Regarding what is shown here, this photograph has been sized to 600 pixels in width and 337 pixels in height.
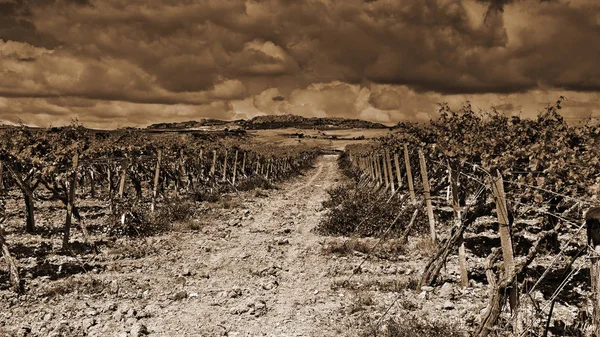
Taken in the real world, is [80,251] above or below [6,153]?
below

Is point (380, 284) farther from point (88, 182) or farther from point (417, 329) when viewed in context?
point (88, 182)

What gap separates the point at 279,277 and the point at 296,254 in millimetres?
1606

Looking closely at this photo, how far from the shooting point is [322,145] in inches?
4043

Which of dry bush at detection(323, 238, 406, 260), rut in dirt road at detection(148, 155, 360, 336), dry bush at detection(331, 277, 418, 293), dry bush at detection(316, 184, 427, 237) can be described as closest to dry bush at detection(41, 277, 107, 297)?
rut in dirt road at detection(148, 155, 360, 336)

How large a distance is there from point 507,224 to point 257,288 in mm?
4400

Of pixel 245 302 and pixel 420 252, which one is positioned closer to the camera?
pixel 245 302

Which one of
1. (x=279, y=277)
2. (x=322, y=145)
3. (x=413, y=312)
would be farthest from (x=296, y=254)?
(x=322, y=145)

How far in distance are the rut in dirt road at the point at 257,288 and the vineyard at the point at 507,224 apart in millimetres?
787

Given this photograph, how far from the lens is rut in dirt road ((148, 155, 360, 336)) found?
19.2ft

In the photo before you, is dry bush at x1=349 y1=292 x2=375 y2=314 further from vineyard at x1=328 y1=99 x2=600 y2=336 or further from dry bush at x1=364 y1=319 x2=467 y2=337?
dry bush at x1=364 y1=319 x2=467 y2=337

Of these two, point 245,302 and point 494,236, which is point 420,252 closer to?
point 494,236

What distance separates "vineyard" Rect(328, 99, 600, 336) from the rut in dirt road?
2.58 ft

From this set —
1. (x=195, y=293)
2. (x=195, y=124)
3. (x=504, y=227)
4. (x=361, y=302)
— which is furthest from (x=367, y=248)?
(x=195, y=124)

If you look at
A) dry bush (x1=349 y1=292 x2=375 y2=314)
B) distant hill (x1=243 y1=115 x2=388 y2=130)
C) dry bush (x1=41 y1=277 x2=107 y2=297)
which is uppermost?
distant hill (x1=243 y1=115 x2=388 y2=130)
